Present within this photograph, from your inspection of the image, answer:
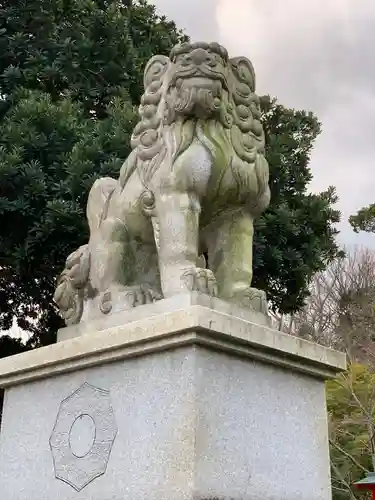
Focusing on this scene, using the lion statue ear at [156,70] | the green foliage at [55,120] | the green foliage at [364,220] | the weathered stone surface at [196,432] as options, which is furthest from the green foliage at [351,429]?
the lion statue ear at [156,70]

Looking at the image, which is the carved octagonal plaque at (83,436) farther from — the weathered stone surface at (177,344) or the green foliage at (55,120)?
the green foliage at (55,120)

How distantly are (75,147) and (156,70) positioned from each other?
2.55m

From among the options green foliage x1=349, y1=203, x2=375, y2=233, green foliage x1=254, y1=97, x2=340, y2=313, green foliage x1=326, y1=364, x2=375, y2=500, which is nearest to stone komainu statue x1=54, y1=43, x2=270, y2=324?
green foliage x1=254, y1=97, x2=340, y2=313

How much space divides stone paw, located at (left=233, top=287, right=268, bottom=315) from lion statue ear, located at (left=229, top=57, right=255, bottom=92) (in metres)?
1.01

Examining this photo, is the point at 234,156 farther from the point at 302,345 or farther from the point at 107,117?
the point at 107,117

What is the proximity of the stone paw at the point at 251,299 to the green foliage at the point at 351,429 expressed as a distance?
9.67 metres

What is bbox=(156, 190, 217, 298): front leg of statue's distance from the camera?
2957mm

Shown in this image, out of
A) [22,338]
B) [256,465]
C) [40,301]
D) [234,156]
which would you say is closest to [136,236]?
[234,156]

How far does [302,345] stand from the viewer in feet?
10.1

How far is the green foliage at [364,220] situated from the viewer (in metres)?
18.1

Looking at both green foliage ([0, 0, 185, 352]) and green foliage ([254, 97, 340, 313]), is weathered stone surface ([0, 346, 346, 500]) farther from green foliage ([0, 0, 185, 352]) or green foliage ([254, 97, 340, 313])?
green foliage ([254, 97, 340, 313])

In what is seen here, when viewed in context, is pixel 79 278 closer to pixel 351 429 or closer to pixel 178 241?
pixel 178 241

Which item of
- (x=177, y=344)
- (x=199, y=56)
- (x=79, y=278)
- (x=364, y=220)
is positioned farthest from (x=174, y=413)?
(x=364, y=220)

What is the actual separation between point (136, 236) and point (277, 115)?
15.3ft
